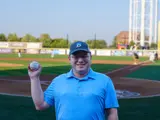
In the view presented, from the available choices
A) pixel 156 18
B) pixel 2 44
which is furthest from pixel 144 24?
pixel 2 44

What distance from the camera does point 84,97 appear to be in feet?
10.6

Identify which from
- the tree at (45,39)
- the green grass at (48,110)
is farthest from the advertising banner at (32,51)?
the green grass at (48,110)

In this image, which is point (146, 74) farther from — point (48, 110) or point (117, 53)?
point (117, 53)

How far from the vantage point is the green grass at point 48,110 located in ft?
29.0

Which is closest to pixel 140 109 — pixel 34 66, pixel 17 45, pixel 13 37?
pixel 34 66

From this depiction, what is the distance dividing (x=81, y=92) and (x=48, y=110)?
258 inches

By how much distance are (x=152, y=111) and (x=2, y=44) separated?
220ft

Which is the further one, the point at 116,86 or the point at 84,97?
the point at 116,86

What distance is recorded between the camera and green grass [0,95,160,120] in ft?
29.0

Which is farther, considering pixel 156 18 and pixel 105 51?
pixel 156 18

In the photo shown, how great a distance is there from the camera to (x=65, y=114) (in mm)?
3264

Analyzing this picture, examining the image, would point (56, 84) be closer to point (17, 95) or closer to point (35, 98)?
point (35, 98)

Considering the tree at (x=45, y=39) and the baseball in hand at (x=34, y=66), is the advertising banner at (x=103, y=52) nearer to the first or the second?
the tree at (x=45, y=39)

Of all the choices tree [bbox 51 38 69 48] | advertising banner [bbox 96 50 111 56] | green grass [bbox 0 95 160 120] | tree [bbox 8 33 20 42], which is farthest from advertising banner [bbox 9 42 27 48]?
green grass [bbox 0 95 160 120]
